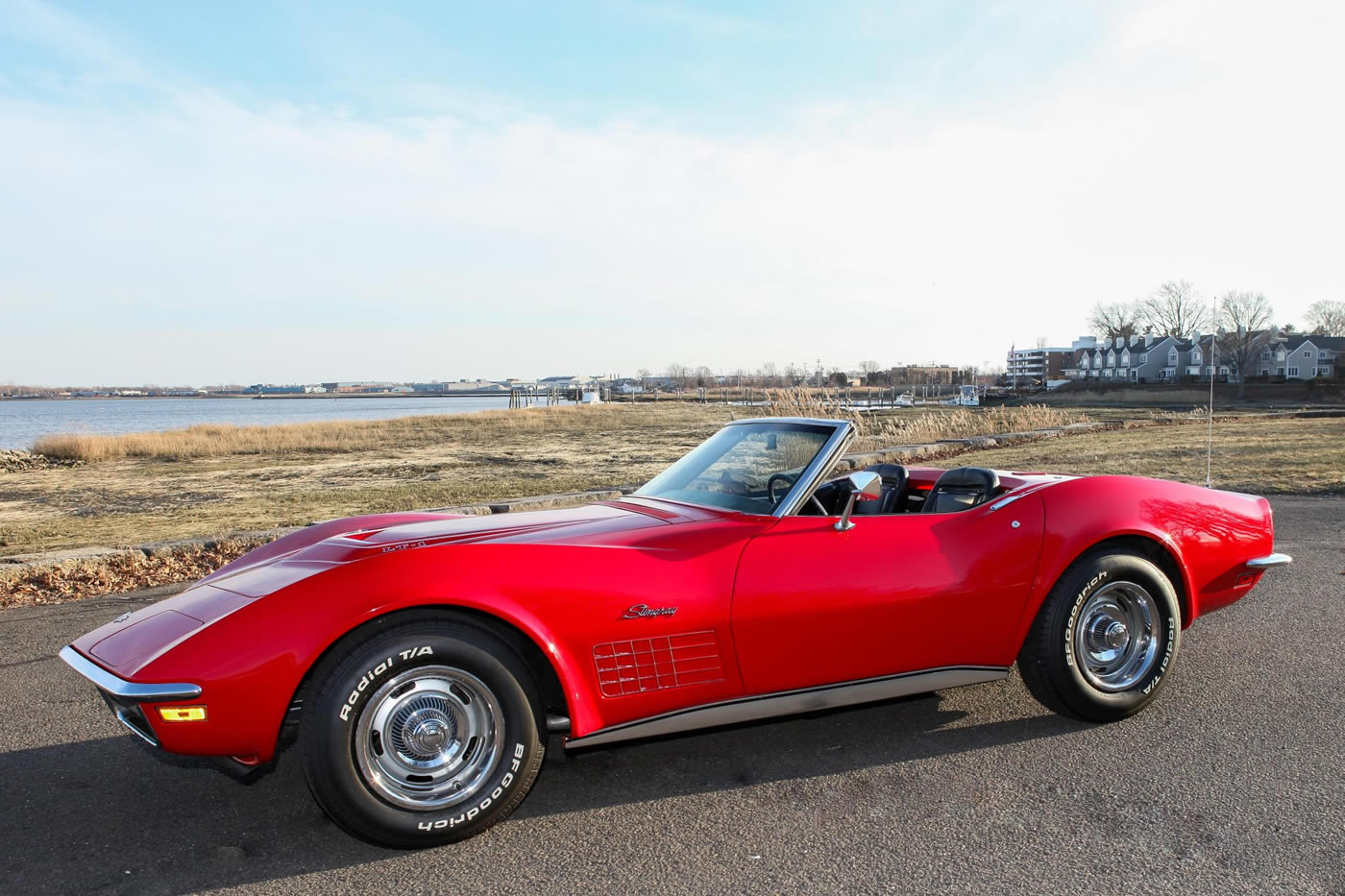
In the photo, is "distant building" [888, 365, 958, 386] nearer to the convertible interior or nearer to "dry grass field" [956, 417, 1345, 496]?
"dry grass field" [956, 417, 1345, 496]

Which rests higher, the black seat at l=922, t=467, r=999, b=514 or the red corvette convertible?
the black seat at l=922, t=467, r=999, b=514

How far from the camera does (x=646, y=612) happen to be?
3.09 m

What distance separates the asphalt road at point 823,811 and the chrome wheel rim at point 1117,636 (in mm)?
208

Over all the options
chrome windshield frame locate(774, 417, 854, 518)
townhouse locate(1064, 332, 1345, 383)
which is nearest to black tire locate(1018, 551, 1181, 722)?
chrome windshield frame locate(774, 417, 854, 518)

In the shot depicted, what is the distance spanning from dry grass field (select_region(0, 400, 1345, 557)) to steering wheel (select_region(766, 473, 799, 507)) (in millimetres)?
8318

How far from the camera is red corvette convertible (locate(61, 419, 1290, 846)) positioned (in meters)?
2.76

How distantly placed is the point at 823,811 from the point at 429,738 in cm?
138

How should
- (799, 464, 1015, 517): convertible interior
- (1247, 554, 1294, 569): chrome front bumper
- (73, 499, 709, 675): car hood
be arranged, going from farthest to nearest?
(1247, 554, 1294, 569): chrome front bumper → (799, 464, 1015, 517): convertible interior → (73, 499, 709, 675): car hood

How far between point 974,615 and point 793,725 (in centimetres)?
97

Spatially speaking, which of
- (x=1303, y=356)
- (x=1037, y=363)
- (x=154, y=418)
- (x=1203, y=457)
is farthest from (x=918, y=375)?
(x=1203, y=457)

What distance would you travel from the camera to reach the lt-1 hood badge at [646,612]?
3.08 meters

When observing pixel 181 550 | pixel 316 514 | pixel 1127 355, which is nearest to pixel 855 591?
pixel 181 550

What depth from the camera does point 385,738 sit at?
9.23 feet

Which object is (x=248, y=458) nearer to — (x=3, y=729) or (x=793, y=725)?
(x=3, y=729)
